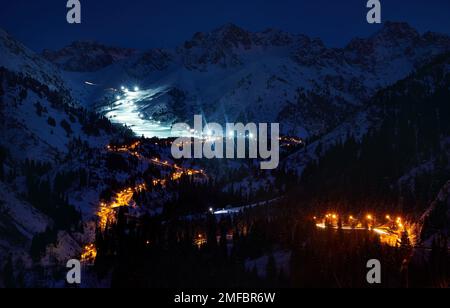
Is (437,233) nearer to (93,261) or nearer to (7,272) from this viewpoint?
(93,261)

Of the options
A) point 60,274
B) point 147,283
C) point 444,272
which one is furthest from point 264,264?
point 60,274

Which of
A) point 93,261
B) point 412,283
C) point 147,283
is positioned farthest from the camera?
point 93,261

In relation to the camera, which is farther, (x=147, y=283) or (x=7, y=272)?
(x=7, y=272)

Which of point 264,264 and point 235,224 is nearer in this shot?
point 264,264
